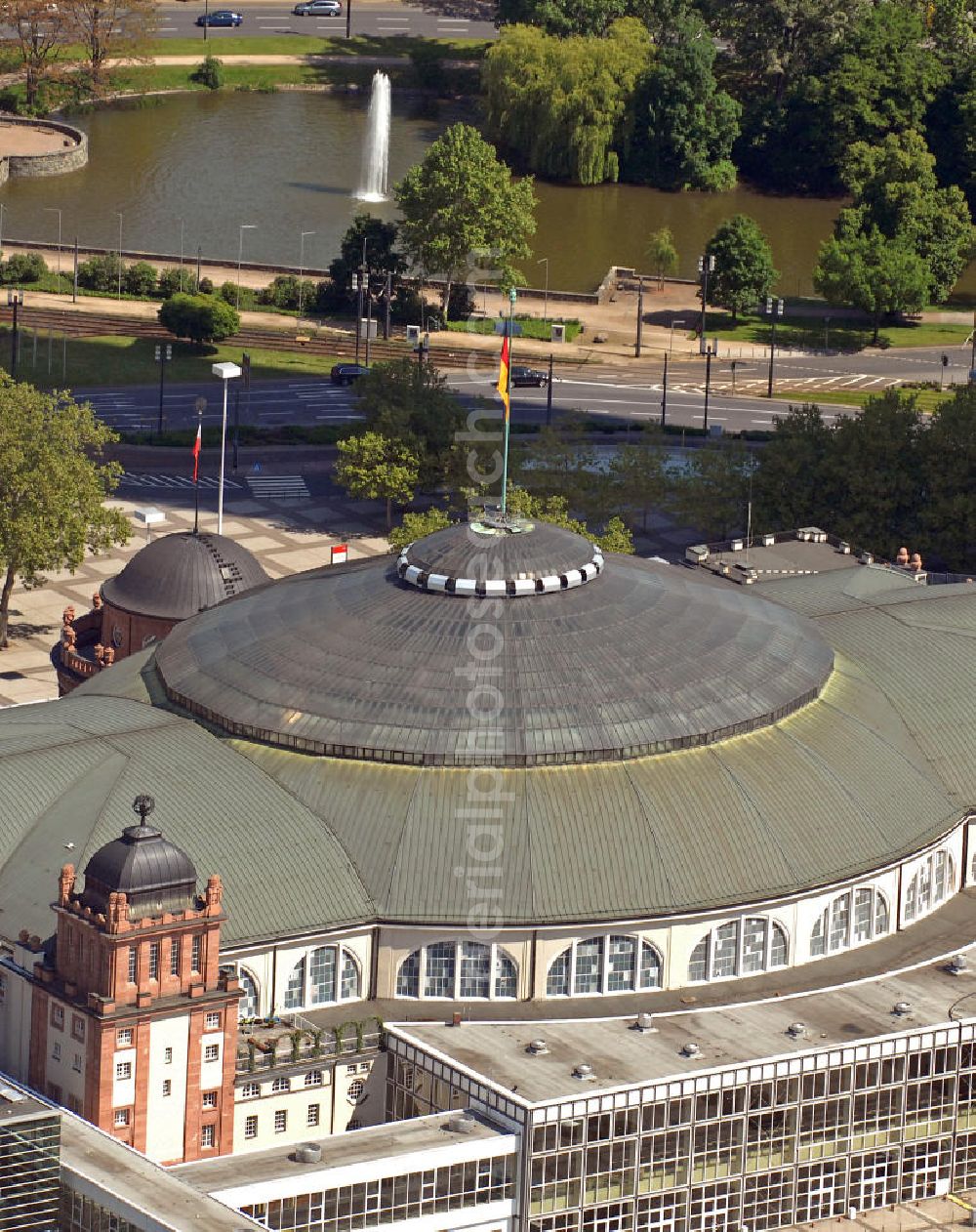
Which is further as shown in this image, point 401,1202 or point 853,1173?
point 853,1173

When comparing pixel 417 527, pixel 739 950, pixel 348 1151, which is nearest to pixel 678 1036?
pixel 739 950

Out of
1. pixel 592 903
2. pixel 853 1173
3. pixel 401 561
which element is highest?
pixel 401 561

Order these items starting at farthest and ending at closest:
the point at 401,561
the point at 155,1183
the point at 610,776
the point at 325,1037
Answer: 1. the point at 401,561
2. the point at 610,776
3. the point at 325,1037
4. the point at 155,1183

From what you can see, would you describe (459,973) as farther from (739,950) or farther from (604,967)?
(739,950)

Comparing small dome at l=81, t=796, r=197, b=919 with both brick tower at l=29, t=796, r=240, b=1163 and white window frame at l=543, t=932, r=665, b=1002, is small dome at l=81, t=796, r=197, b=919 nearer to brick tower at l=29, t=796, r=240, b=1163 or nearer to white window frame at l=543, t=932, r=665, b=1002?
brick tower at l=29, t=796, r=240, b=1163

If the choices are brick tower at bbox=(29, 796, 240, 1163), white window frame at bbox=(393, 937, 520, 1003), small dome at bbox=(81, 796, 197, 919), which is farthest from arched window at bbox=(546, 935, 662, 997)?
small dome at bbox=(81, 796, 197, 919)

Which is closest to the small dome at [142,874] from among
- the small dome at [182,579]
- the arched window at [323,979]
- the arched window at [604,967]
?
the arched window at [323,979]

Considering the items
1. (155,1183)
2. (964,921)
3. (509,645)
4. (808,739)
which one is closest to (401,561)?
(509,645)

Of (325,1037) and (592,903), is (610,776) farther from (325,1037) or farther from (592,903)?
(325,1037)
